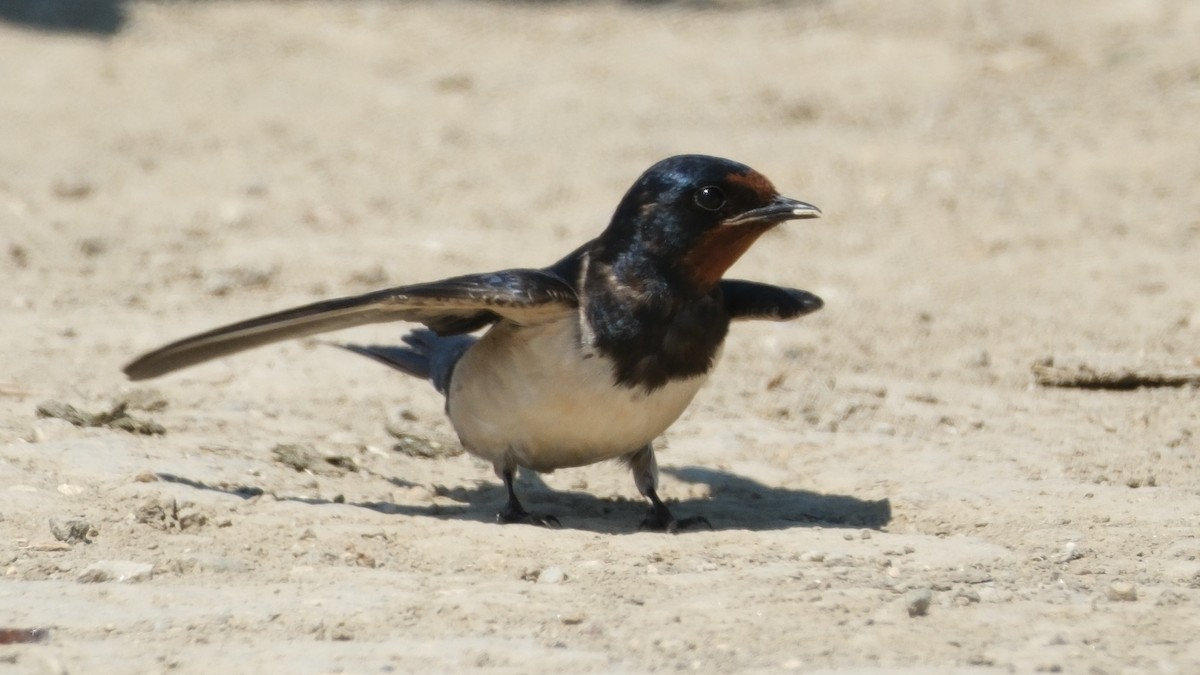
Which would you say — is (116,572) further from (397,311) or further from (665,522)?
(665,522)

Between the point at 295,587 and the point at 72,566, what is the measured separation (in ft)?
1.75

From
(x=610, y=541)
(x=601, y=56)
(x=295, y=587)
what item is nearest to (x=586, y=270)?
(x=610, y=541)

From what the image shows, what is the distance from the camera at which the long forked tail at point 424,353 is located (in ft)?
19.3

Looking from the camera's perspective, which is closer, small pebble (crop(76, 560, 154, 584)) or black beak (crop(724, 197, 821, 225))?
small pebble (crop(76, 560, 154, 584))

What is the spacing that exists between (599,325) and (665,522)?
604 mm

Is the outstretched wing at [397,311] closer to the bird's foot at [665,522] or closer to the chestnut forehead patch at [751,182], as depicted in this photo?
the chestnut forehead patch at [751,182]

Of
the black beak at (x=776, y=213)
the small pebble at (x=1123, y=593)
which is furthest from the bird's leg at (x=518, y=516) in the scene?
the small pebble at (x=1123, y=593)

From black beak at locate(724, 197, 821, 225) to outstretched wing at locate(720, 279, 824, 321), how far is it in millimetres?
398

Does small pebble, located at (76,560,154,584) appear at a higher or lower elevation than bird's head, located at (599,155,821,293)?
lower

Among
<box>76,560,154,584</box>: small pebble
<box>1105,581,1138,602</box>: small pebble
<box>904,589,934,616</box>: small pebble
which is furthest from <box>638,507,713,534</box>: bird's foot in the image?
<box>76,560,154,584</box>: small pebble

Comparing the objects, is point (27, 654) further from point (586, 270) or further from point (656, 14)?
point (656, 14)

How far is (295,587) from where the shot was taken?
4152 mm

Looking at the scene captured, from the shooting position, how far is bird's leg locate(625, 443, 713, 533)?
5102 mm

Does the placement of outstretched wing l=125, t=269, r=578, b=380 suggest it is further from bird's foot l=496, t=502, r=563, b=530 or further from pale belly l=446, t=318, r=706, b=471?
bird's foot l=496, t=502, r=563, b=530
